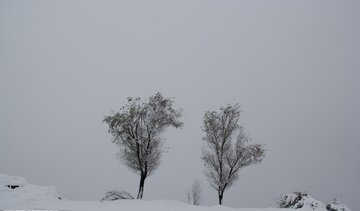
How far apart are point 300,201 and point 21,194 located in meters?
25.0

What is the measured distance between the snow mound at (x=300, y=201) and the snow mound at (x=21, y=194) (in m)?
22.1

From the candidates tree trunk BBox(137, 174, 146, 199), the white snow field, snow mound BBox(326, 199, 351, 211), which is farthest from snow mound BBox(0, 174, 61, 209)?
snow mound BBox(326, 199, 351, 211)

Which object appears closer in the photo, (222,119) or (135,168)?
(135,168)

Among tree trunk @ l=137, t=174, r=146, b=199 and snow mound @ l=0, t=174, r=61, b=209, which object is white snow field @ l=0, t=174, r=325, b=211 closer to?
snow mound @ l=0, t=174, r=61, b=209

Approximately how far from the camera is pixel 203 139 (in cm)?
3541

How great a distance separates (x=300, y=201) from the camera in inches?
1235

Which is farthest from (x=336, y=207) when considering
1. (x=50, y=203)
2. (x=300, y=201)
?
(x=50, y=203)

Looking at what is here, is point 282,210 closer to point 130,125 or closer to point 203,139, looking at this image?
point 203,139

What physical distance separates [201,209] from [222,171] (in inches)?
502

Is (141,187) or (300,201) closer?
(141,187)

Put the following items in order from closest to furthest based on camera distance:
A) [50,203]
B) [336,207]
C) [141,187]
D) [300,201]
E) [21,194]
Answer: [50,203], [21,194], [336,207], [141,187], [300,201]

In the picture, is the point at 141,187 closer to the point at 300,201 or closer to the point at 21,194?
the point at 21,194

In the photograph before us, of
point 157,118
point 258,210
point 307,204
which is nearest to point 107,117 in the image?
point 157,118

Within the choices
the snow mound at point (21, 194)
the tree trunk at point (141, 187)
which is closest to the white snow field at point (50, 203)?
the snow mound at point (21, 194)
